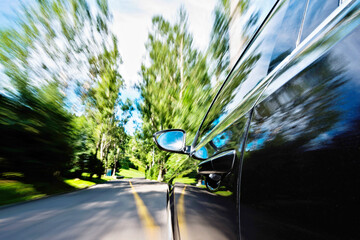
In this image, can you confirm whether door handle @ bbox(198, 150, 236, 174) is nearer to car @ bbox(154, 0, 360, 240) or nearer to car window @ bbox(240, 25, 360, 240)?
car @ bbox(154, 0, 360, 240)

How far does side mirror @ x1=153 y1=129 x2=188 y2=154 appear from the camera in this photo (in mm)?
1874

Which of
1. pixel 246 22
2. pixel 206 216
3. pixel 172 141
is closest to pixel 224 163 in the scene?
pixel 206 216

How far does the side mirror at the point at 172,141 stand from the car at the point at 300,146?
34.5 inches

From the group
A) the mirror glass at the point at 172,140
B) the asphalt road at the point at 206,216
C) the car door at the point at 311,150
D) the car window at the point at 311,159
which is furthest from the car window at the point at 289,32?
the mirror glass at the point at 172,140

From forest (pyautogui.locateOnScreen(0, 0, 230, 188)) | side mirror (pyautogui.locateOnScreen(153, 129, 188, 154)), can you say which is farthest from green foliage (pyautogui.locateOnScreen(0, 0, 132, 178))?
side mirror (pyautogui.locateOnScreen(153, 129, 188, 154))

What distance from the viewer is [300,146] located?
49cm

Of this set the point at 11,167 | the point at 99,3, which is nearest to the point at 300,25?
the point at 11,167

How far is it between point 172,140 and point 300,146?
1.56 meters

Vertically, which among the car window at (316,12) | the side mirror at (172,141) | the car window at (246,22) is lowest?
the side mirror at (172,141)

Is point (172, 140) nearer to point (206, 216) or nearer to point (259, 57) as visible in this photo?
point (206, 216)

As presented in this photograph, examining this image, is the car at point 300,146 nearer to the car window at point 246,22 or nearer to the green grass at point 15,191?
the car window at point 246,22

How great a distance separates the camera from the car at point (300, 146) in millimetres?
380

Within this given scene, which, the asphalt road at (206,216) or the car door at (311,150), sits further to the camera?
the asphalt road at (206,216)

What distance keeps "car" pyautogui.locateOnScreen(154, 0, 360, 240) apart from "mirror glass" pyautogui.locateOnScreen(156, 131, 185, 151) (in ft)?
2.90
